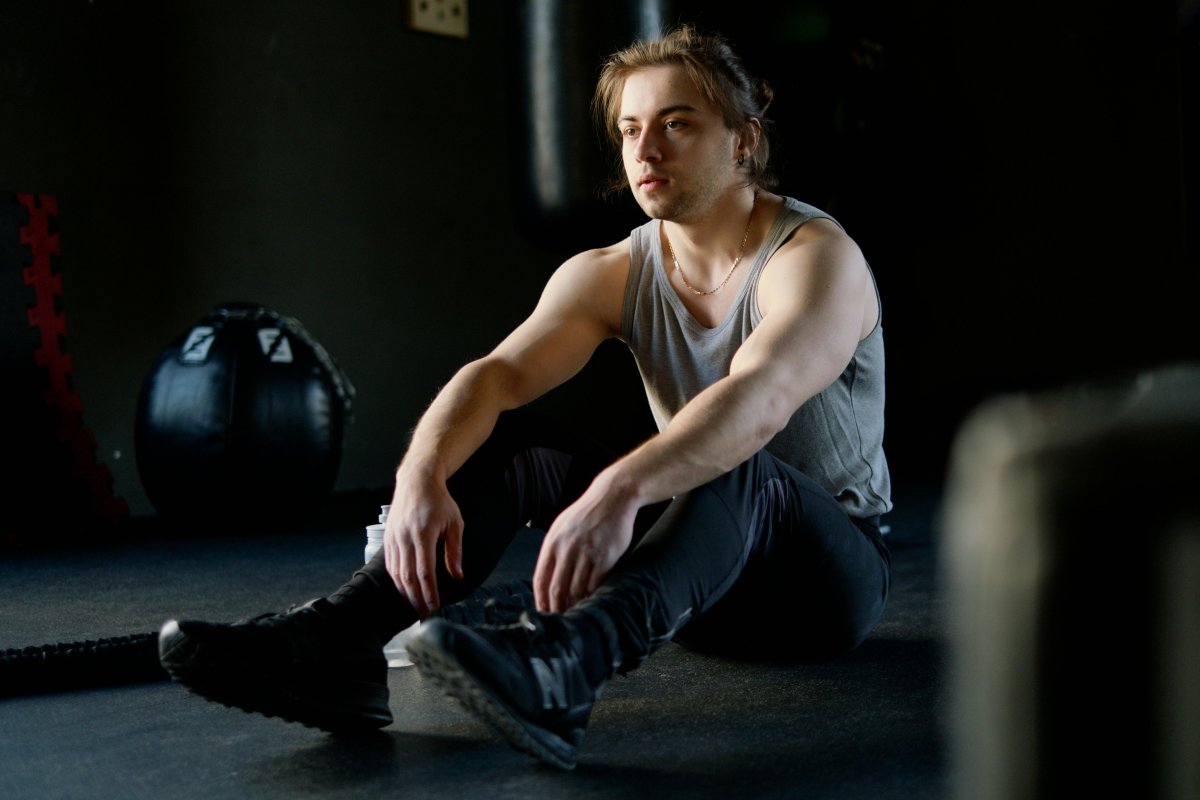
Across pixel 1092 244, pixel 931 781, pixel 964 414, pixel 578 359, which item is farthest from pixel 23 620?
pixel 1092 244

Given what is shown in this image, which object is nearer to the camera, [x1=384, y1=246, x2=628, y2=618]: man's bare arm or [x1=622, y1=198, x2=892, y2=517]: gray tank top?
Answer: [x1=384, y1=246, x2=628, y2=618]: man's bare arm

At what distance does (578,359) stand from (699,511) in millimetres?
577

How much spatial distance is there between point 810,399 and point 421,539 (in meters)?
0.60

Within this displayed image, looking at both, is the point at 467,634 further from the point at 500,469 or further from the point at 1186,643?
the point at 1186,643

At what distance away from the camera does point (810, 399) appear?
70.7 inches

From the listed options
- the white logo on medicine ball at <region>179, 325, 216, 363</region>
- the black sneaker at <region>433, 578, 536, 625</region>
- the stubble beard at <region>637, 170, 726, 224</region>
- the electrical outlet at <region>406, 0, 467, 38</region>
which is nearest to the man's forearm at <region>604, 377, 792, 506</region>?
the black sneaker at <region>433, 578, 536, 625</region>

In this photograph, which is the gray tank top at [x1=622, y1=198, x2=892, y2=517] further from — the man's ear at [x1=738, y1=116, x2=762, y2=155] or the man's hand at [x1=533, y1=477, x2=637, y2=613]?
the man's hand at [x1=533, y1=477, x2=637, y2=613]

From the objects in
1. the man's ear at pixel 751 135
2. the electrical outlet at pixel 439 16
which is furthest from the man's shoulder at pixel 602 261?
the electrical outlet at pixel 439 16

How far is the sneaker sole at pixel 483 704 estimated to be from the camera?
1.18 metres

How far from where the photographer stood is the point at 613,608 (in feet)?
4.22

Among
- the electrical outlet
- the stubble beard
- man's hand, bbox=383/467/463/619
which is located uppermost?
the electrical outlet

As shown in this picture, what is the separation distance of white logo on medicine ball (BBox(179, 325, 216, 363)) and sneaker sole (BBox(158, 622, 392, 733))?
7.87 feet

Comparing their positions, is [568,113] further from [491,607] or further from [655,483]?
[655,483]

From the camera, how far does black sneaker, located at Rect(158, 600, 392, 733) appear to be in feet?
4.38
